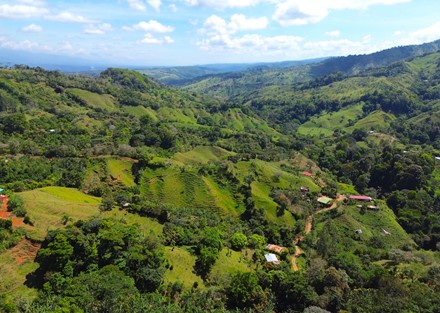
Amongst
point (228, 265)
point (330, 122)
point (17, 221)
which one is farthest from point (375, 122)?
point (17, 221)

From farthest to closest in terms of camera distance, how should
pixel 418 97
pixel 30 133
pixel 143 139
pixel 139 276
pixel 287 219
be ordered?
pixel 418 97
pixel 143 139
pixel 30 133
pixel 287 219
pixel 139 276

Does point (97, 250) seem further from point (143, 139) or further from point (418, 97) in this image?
point (418, 97)

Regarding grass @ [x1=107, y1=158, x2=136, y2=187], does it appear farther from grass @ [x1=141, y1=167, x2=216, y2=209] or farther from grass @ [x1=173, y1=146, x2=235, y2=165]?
grass @ [x1=173, y1=146, x2=235, y2=165]

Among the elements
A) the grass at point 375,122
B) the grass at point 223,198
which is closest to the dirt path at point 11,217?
the grass at point 223,198

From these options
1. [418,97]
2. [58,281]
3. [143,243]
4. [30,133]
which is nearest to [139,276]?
[143,243]

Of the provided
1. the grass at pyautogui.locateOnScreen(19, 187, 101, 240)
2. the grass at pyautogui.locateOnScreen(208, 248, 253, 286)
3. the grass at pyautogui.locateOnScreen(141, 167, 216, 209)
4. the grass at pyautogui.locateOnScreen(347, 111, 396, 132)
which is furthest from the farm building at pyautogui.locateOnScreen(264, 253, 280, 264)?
the grass at pyautogui.locateOnScreen(347, 111, 396, 132)
